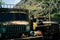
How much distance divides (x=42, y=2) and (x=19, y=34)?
52.4 ft

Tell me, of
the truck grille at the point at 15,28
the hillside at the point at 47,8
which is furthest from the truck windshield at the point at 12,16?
the hillside at the point at 47,8

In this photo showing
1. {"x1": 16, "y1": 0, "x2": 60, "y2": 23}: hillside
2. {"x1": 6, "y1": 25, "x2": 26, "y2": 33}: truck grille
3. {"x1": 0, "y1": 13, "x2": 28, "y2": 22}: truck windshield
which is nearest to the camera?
{"x1": 6, "y1": 25, "x2": 26, "y2": 33}: truck grille

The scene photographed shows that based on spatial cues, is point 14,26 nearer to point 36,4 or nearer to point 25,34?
point 25,34

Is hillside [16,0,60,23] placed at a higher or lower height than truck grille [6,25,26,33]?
higher

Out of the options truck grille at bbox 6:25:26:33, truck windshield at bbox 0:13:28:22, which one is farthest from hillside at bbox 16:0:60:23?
truck grille at bbox 6:25:26:33

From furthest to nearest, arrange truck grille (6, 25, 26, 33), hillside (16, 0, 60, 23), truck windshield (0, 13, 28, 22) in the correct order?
hillside (16, 0, 60, 23) → truck windshield (0, 13, 28, 22) → truck grille (6, 25, 26, 33)

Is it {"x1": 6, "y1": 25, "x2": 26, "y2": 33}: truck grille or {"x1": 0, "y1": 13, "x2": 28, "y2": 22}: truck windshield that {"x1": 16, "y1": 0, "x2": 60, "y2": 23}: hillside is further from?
{"x1": 6, "y1": 25, "x2": 26, "y2": 33}: truck grille

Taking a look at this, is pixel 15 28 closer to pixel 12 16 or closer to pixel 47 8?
pixel 12 16

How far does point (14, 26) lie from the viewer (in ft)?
31.0

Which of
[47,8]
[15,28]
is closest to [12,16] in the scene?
[15,28]

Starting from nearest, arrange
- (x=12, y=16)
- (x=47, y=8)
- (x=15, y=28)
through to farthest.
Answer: (x=15, y=28) < (x=12, y=16) < (x=47, y=8)

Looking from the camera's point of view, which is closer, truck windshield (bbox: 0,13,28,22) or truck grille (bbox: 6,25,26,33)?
truck grille (bbox: 6,25,26,33)

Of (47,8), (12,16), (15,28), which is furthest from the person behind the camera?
(47,8)

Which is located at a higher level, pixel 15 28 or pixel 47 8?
pixel 47 8
